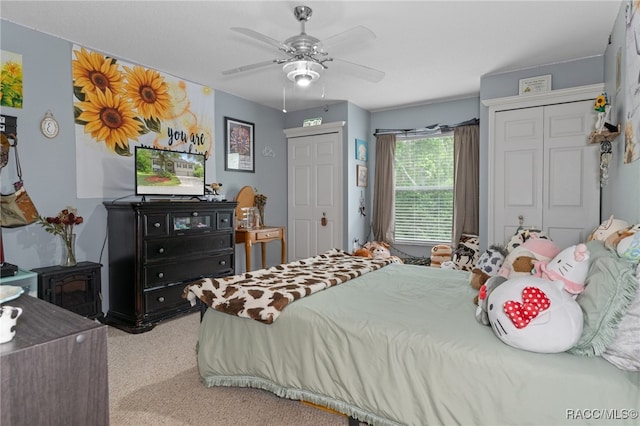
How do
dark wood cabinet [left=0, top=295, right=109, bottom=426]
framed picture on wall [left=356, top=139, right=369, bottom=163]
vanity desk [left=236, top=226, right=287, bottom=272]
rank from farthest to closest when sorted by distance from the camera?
1. framed picture on wall [left=356, top=139, right=369, bottom=163]
2. vanity desk [left=236, top=226, right=287, bottom=272]
3. dark wood cabinet [left=0, top=295, right=109, bottom=426]

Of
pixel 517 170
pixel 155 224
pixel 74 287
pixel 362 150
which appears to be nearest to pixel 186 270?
pixel 155 224

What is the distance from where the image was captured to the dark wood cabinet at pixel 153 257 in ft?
10.7

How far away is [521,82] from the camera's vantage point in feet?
12.6

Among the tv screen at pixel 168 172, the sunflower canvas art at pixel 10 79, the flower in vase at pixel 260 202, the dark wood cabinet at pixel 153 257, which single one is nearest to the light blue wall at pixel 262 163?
the flower in vase at pixel 260 202

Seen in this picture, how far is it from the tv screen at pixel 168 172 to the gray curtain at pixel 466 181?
3.28m

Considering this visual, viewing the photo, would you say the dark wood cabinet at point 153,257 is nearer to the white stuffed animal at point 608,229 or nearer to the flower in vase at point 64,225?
the flower in vase at point 64,225

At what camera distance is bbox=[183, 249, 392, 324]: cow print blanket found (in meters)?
1.99

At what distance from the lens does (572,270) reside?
151 centimetres

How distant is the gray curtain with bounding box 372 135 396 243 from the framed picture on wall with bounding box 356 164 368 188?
17 centimetres

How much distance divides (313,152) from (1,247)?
3.70m

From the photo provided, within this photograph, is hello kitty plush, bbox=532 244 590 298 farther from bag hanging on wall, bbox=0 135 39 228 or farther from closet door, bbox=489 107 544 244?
bag hanging on wall, bbox=0 135 39 228

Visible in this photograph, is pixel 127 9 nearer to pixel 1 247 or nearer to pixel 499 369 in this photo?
pixel 1 247

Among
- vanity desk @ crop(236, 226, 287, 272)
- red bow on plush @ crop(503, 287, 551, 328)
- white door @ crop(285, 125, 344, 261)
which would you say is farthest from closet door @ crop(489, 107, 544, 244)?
red bow on plush @ crop(503, 287, 551, 328)

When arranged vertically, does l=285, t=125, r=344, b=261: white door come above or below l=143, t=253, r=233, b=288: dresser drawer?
above
